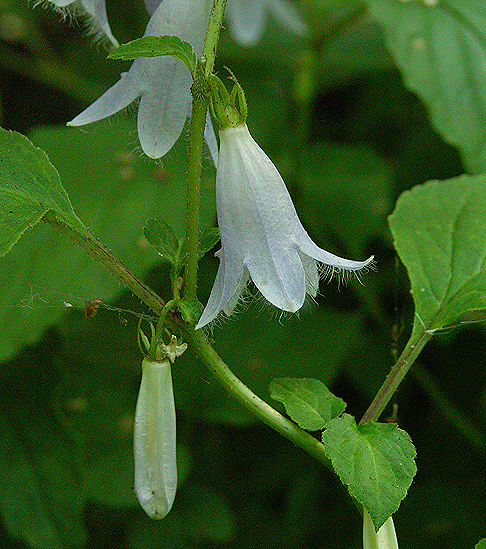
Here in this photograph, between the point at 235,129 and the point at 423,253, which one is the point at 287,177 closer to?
the point at 423,253

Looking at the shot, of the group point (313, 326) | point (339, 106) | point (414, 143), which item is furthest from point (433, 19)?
point (313, 326)

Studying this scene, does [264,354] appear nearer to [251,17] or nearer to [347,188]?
[347,188]

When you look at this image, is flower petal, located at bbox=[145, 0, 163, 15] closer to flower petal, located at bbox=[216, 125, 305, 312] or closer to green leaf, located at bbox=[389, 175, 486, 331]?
flower petal, located at bbox=[216, 125, 305, 312]

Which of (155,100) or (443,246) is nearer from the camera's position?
(155,100)

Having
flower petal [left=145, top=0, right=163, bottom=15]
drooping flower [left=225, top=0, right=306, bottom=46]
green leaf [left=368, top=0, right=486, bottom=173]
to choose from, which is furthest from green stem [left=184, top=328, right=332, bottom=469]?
drooping flower [left=225, top=0, right=306, bottom=46]

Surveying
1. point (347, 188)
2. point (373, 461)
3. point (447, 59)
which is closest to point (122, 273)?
point (373, 461)

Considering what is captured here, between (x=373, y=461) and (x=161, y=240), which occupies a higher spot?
(x=161, y=240)

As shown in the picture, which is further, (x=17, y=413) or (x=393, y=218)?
(x=17, y=413)
